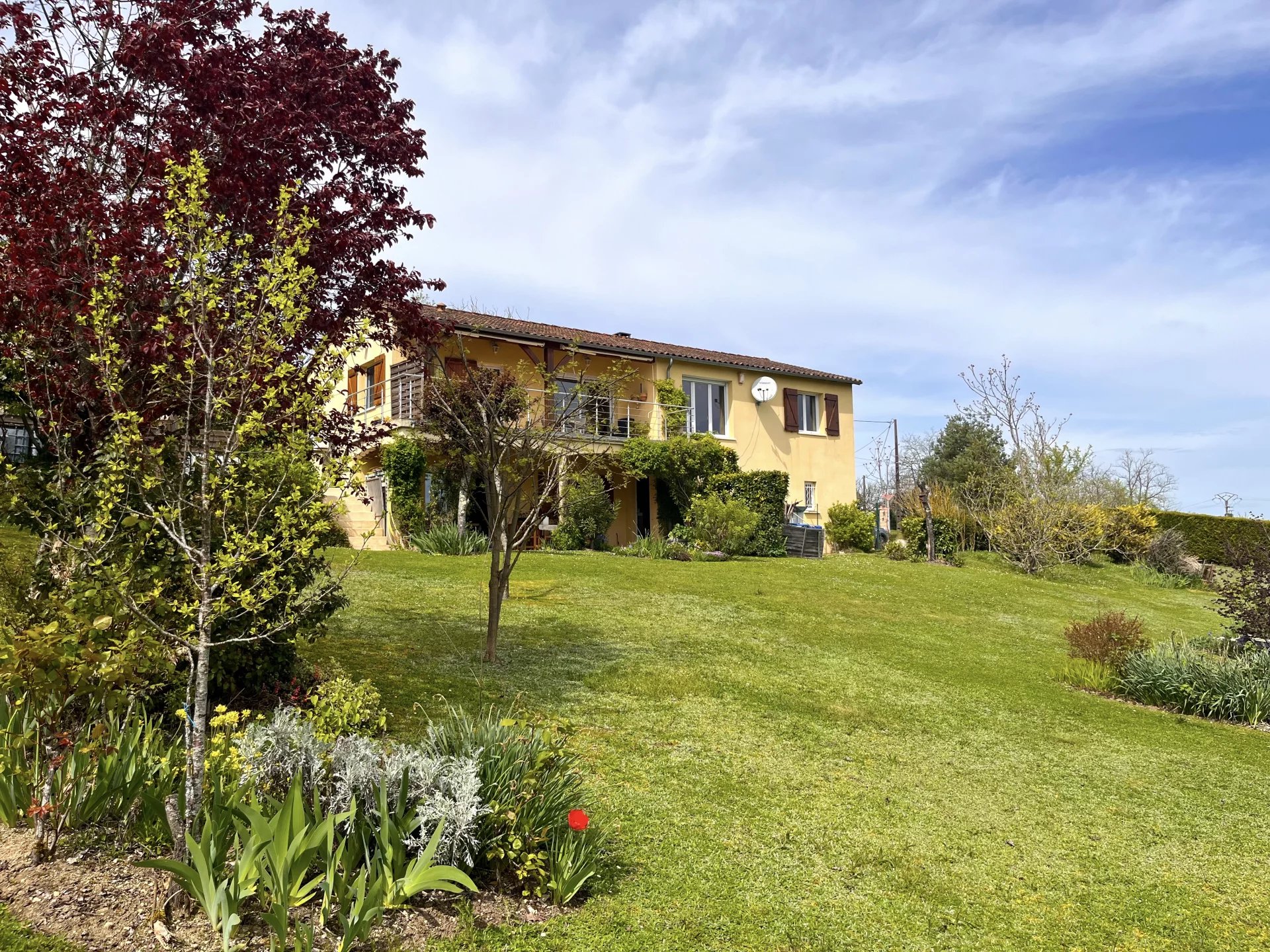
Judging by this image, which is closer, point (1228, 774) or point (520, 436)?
point (1228, 774)

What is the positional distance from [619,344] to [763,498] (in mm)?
7395

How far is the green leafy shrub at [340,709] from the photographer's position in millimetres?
4250

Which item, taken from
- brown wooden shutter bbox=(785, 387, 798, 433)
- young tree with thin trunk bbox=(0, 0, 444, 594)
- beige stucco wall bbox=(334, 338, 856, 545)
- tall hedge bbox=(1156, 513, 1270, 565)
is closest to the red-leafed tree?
young tree with thin trunk bbox=(0, 0, 444, 594)

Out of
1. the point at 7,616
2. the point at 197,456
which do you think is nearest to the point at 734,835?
the point at 197,456

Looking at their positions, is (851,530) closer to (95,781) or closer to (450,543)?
(450,543)

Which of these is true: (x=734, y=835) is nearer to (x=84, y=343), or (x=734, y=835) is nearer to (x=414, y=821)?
(x=414, y=821)

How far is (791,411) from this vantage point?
2991 centimetres

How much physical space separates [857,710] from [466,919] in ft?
19.2

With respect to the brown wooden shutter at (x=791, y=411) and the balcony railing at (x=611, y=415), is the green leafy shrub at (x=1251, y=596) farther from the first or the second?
the brown wooden shutter at (x=791, y=411)

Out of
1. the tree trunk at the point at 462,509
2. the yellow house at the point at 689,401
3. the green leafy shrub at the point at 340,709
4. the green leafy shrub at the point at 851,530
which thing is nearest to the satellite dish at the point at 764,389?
the yellow house at the point at 689,401

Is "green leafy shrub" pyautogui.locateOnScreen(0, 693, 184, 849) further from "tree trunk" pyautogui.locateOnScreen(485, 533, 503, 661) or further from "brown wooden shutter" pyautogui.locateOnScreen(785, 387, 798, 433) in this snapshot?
"brown wooden shutter" pyautogui.locateOnScreen(785, 387, 798, 433)

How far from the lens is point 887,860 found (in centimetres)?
525

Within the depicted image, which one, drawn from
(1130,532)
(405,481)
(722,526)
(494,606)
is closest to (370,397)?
(405,481)

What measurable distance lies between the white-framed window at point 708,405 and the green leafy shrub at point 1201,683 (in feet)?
59.2
